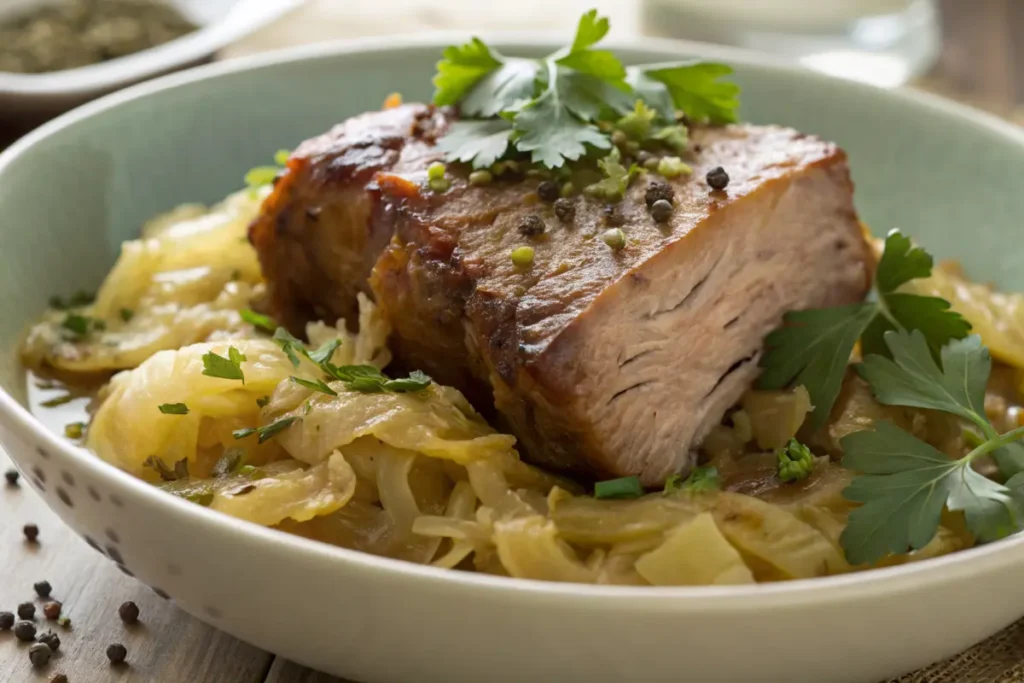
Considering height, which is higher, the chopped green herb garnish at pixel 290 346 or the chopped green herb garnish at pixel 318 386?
the chopped green herb garnish at pixel 318 386

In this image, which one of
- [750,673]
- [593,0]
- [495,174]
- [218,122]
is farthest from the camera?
[593,0]

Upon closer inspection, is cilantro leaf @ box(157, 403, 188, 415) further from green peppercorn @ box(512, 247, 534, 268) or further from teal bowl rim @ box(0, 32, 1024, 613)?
green peppercorn @ box(512, 247, 534, 268)

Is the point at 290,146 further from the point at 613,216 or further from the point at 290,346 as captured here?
the point at 613,216

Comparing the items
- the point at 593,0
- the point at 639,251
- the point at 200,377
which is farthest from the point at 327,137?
the point at 593,0

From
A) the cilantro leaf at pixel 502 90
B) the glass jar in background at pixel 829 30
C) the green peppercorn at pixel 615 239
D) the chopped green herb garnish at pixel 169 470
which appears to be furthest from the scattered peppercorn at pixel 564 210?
the glass jar in background at pixel 829 30

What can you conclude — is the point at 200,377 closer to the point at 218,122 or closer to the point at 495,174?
the point at 495,174

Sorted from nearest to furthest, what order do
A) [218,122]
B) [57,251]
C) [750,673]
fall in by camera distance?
[750,673]
[57,251]
[218,122]

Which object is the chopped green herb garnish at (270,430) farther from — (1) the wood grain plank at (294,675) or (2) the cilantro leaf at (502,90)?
(2) the cilantro leaf at (502,90)
